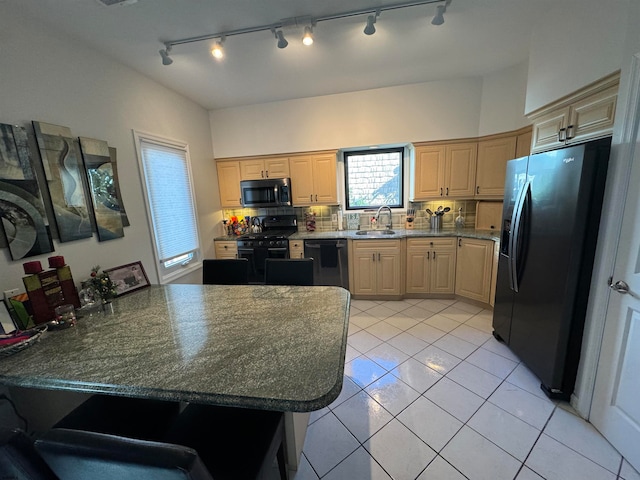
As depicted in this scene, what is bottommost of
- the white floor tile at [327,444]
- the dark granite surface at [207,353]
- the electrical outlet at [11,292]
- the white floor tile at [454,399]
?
the white floor tile at [327,444]

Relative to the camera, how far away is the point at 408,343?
2.48 m

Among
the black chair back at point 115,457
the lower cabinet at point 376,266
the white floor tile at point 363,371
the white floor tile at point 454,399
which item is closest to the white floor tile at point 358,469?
the white floor tile at point 363,371

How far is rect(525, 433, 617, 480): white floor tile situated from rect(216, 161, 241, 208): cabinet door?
396 cm

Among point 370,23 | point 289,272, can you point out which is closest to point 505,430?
point 289,272

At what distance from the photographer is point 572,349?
5.48ft

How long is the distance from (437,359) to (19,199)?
3270 millimetres

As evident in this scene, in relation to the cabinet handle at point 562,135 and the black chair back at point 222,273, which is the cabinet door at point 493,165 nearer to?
the cabinet handle at point 562,135

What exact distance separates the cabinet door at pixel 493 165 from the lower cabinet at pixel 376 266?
1249 mm

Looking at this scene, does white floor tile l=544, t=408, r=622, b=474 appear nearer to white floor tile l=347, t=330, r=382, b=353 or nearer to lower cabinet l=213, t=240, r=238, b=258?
white floor tile l=347, t=330, r=382, b=353

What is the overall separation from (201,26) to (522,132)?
3.27 metres

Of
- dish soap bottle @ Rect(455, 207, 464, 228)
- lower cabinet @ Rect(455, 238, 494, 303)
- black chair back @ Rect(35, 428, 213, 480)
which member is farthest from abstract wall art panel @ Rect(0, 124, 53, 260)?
dish soap bottle @ Rect(455, 207, 464, 228)

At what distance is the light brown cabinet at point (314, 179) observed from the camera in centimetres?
361

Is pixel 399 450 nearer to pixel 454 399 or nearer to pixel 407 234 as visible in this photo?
pixel 454 399

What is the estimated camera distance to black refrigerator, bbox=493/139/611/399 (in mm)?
1507
